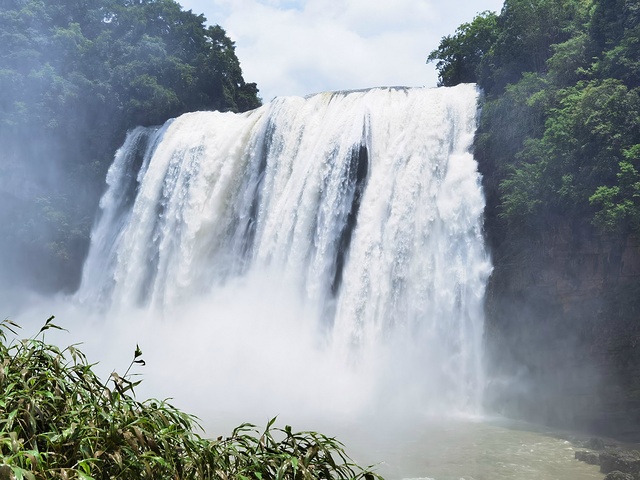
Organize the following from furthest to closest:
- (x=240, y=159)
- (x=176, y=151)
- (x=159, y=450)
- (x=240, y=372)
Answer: (x=176, y=151) < (x=240, y=159) < (x=240, y=372) < (x=159, y=450)

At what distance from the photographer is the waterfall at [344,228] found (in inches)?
627

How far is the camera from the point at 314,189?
1866 centimetres

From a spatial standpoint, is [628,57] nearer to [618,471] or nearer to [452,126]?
[452,126]

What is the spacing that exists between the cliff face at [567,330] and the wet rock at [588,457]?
7.02ft

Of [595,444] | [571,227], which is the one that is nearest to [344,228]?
[571,227]

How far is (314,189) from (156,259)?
7.54 m

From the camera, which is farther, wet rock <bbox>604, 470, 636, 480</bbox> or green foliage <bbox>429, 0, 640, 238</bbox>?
green foliage <bbox>429, 0, 640, 238</bbox>

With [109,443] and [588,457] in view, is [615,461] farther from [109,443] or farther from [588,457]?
[109,443]

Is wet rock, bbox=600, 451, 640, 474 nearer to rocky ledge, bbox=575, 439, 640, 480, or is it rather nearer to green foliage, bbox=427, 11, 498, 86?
rocky ledge, bbox=575, 439, 640, 480

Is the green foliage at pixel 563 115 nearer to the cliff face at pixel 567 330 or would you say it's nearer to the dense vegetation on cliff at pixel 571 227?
the dense vegetation on cliff at pixel 571 227

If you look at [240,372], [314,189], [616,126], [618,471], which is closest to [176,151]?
[314,189]

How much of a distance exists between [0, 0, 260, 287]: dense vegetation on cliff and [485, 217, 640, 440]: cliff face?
19.5 metres

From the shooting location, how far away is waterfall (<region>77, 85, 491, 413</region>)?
15922 millimetres

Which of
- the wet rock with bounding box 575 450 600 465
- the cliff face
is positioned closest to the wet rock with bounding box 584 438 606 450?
the wet rock with bounding box 575 450 600 465
